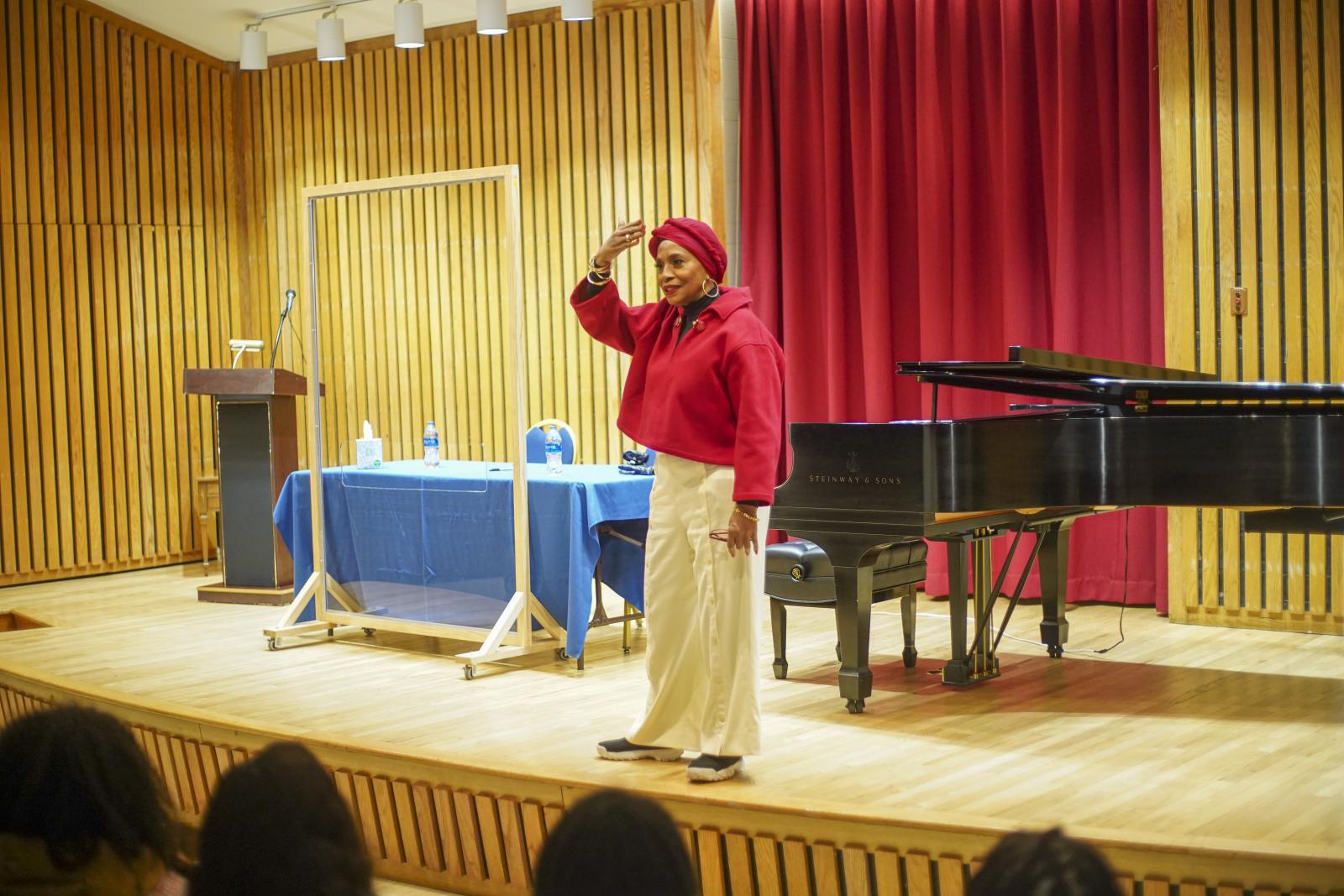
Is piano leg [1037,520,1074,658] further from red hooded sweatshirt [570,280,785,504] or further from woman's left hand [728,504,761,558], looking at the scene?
woman's left hand [728,504,761,558]

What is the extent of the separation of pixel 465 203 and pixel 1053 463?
2624mm

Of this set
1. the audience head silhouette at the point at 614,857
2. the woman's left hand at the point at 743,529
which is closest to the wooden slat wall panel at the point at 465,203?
the woman's left hand at the point at 743,529

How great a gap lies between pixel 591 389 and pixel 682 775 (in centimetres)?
464

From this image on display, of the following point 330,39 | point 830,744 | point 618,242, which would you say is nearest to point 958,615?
point 830,744

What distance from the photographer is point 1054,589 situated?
5.42m

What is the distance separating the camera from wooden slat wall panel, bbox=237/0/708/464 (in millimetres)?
5820

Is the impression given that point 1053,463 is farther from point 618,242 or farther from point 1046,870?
point 1046,870

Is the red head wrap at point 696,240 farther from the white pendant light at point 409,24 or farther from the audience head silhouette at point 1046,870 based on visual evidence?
the white pendant light at point 409,24

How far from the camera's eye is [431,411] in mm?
5852

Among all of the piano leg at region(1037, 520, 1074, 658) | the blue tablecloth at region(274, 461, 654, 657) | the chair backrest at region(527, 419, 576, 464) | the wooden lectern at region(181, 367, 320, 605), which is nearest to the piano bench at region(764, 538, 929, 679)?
the piano leg at region(1037, 520, 1074, 658)

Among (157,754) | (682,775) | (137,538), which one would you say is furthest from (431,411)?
(137,538)

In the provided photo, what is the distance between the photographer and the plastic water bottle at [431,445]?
5781mm

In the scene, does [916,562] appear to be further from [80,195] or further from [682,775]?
[80,195]

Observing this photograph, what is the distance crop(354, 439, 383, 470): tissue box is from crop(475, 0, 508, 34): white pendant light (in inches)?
106
